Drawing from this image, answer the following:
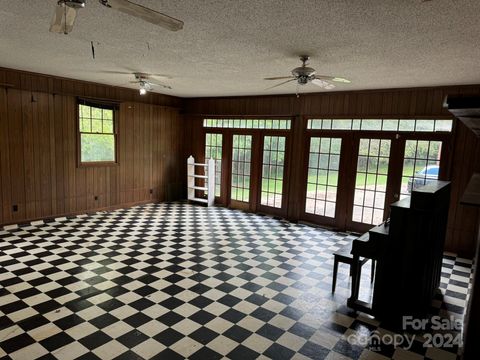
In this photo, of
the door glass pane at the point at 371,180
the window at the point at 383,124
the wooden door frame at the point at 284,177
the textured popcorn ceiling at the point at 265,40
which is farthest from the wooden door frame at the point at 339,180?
the textured popcorn ceiling at the point at 265,40

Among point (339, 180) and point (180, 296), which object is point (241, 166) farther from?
point (180, 296)

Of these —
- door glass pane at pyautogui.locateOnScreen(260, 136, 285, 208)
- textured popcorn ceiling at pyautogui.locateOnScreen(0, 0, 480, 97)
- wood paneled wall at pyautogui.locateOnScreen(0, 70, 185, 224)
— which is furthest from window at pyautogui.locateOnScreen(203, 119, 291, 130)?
textured popcorn ceiling at pyautogui.locateOnScreen(0, 0, 480, 97)

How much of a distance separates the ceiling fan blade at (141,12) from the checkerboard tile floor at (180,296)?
264cm

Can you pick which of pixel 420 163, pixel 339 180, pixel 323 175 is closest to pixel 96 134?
pixel 323 175

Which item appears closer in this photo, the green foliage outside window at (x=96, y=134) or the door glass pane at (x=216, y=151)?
the green foliage outside window at (x=96, y=134)

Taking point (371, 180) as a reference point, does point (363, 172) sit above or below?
above

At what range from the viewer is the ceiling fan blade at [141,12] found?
2.06 m

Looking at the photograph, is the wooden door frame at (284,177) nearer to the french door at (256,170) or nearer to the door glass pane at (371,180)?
the french door at (256,170)

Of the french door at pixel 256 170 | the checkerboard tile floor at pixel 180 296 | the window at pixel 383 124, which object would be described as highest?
the window at pixel 383 124

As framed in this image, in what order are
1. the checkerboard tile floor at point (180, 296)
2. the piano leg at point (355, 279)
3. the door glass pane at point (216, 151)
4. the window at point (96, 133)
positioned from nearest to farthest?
the checkerboard tile floor at point (180, 296) < the piano leg at point (355, 279) < the window at point (96, 133) < the door glass pane at point (216, 151)

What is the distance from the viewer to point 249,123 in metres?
7.99

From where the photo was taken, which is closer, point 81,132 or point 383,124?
point 383,124

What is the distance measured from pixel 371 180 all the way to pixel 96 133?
5.91 m

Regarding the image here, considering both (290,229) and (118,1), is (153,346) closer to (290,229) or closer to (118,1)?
(118,1)
